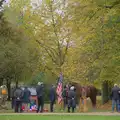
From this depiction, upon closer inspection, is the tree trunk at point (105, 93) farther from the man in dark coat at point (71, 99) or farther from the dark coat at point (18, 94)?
the dark coat at point (18, 94)

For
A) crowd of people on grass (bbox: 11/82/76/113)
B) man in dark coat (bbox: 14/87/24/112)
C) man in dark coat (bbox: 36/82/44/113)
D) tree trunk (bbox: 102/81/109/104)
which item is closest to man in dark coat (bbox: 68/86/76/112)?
crowd of people on grass (bbox: 11/82/76/113)

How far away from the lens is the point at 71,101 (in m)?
29.4

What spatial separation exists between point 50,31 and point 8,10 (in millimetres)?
6772

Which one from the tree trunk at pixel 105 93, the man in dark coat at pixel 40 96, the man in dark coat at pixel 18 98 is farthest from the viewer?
the tree trunk at pixel 105 93

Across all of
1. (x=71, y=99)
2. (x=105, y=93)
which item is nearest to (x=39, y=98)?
(x=71, y=99)

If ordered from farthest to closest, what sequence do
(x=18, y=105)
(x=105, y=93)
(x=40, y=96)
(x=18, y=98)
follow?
1. (x=105, y=93)
2. (x=18, y=105)
3. (x=18, y=98)
4. (x=40, y=96)

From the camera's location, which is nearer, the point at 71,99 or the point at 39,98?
the point at 39,98

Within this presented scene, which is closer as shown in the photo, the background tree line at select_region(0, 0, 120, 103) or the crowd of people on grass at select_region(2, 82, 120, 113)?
the background tree line at select_region(0, 0, 120, 103)

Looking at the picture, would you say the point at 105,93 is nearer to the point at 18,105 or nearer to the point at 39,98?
the point at 39,98

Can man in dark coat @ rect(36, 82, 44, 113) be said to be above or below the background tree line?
below

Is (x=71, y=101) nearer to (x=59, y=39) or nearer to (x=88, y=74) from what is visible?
(x=88, y=74)

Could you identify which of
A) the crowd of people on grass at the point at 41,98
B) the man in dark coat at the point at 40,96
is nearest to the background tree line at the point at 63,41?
the crowd of people on grass at the point at 41,98

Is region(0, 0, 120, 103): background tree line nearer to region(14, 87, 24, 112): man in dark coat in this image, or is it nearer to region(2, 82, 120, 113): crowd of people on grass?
region(2, 82, 120, 113): crowd of people on grass

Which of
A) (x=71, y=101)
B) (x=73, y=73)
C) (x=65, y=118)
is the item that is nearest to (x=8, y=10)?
(x=73, y=73)
